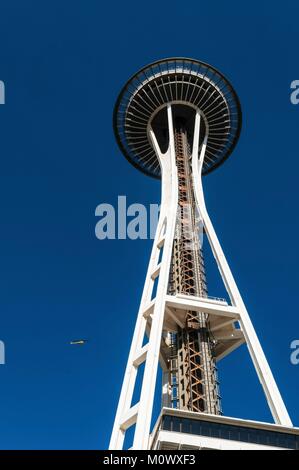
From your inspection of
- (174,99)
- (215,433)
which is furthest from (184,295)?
(174,99)

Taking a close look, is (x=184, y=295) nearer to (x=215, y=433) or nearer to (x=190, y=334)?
(x=190, y=334)

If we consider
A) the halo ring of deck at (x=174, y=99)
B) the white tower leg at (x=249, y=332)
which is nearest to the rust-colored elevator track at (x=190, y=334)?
the white tower leg at (x=249, y=332)

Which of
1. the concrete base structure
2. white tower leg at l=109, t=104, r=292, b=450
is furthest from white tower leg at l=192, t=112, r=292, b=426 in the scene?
the concrete base structure

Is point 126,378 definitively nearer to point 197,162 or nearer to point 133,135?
point 197,162

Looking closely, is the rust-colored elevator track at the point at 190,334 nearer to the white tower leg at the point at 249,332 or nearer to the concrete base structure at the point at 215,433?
the white tower leg at the point at 249,332

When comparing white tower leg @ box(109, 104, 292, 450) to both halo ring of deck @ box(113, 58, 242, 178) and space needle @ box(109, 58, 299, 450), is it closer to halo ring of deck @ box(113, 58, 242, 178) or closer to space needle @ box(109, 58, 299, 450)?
space needle @ box(109, 58, 299, 450)
